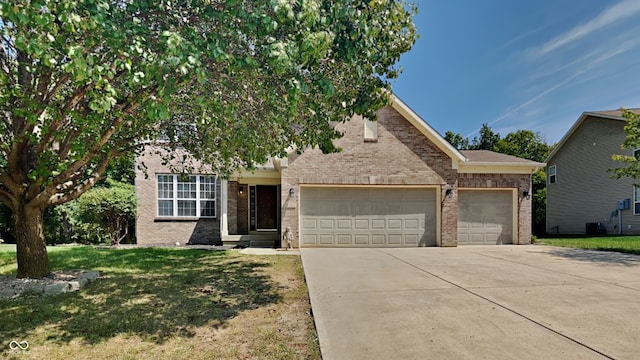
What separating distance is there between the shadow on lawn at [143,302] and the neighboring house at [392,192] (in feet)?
13.8

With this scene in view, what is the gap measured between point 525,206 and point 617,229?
35.5 feet

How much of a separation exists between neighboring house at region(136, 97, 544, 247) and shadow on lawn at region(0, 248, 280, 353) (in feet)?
13.8

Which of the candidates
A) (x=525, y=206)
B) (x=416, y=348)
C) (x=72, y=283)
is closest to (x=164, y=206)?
(x=72, y=283)

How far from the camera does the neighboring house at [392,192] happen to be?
41.2ft

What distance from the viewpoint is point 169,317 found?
15.6 feet

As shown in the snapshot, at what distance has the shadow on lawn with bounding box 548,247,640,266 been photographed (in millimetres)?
9250

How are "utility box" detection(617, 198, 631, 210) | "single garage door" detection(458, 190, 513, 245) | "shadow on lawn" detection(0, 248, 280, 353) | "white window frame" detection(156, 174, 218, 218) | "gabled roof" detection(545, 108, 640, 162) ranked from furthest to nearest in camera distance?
"gabled roof" detection(545, 108, 640, 162), "utility box" detection(617, 198, 631, 210), "white window frame" detection(156, 174, 218, 218), "single garage door" detection(458, 190, 513, 245), "shadow on lawn" detection(0, 248, 280, 353)

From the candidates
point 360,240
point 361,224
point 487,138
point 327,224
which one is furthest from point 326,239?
point 487,138

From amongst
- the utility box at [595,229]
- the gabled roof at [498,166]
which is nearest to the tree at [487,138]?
the utility box at [595,229]

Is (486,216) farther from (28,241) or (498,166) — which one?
(28,241)

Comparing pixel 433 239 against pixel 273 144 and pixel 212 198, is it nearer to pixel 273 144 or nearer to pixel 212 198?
pixel 273 144

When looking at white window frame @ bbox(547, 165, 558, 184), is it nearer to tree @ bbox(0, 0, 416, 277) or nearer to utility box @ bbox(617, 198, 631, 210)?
utility box @ bbox(617, 198, 631, 210)

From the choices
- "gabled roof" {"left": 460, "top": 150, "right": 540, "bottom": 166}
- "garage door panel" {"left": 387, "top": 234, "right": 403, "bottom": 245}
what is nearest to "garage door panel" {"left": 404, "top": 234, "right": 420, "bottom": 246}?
"garage door panel" {"left": 387, "top": 234, "right": 403, "bottom": 245}

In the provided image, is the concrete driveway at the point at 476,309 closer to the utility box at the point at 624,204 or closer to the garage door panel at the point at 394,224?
the garage door panel at the point at 394,224
